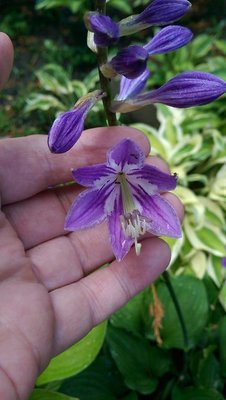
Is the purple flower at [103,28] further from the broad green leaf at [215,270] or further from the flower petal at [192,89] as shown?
the broad green leaf at [215,270]

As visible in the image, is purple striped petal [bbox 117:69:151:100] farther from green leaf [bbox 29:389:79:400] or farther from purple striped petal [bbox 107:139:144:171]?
green leaf [bbox 29:389:79:400]

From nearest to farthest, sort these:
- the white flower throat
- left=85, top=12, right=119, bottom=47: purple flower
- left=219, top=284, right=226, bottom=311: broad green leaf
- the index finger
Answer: left=85, top=12, right=119, bottom=47: purple flower
the white flower throat
the index finger
left=219, top=284, right=226, bottom=311: broad green leaf

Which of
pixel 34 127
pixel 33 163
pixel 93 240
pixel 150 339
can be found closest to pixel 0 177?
pixel 33 163

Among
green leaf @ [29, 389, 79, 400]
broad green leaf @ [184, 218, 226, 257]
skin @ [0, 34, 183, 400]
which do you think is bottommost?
broad green leaf @ [184, 218, 226, 257]

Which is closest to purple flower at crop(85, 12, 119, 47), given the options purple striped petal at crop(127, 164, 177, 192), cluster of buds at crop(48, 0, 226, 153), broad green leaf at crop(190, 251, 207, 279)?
cluster of buds at crop(48, 0, 226, 153)

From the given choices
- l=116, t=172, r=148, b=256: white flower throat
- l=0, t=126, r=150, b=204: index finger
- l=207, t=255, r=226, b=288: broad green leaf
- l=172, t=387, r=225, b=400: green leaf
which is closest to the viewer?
l=116, t=172, r=148, b=256: white flower throat

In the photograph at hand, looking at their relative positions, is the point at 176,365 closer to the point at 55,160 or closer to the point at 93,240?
the point at 93,240

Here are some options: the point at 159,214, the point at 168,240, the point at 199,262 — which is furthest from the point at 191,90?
the point at 199,262
